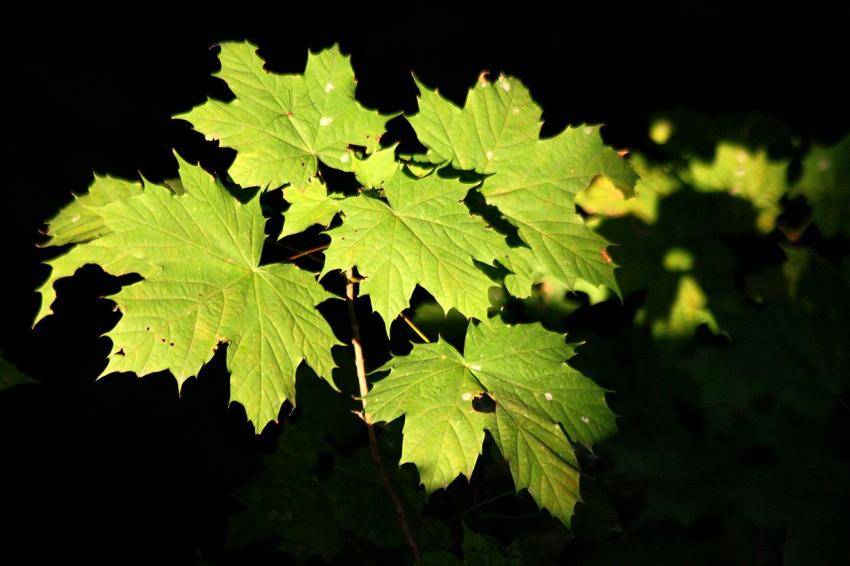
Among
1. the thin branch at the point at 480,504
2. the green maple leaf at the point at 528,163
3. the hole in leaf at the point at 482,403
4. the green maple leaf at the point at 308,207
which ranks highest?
the green maple leaf at the point at 308,207

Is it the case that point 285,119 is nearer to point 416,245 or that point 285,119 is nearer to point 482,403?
point 416,245

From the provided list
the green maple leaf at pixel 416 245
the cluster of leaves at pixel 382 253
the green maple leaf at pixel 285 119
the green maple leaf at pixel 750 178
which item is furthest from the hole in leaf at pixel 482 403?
the green maple leaf at pixel 750 178

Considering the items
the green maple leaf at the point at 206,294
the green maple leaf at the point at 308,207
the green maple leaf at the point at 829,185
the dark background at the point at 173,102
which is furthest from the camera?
the green maple leaf at the point at 829,185

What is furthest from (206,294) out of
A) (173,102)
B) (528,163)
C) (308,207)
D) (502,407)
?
(173,102)

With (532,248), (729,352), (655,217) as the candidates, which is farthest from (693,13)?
(532,248)

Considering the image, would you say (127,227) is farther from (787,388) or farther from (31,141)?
(787,388)

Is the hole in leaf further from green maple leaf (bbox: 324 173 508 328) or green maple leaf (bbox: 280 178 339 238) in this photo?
green maple leaf (bbox: 280 178 339 238)

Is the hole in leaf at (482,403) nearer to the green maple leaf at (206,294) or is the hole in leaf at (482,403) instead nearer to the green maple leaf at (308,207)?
the green maple leaf at (206,294)

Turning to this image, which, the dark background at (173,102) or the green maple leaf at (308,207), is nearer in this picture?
the green maple leaf at (308,207)
